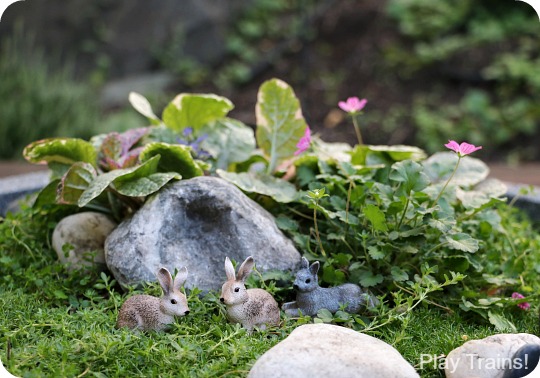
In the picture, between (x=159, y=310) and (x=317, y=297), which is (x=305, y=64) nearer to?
(x=317, y=297)

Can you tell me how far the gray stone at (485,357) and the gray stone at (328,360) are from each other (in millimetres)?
166

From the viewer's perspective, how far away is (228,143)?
319cm

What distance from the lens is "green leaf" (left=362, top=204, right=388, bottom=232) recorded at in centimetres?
245

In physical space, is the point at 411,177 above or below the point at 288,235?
above

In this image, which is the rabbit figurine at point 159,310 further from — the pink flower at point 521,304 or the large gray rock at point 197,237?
the pink flower at point 521,304

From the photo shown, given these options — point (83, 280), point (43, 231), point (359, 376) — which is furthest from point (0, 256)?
point (359, 376)

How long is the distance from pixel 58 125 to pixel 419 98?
3747 mm

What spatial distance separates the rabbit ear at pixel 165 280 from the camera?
2209mm

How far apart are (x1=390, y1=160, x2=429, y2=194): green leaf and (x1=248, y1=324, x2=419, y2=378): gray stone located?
0.71 m

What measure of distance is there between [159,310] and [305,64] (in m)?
4.68

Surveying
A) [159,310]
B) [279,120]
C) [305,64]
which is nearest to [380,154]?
[279,120]

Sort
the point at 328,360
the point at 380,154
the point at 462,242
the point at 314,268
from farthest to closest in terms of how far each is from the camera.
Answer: the point at 380,154, the point at 462,242, the point at 314,268, the point at 328,360

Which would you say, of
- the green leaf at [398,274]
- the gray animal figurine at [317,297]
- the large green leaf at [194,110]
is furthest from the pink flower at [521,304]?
the large green leaf at [194,110]

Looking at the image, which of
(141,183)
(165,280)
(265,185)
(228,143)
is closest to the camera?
(165,280)
